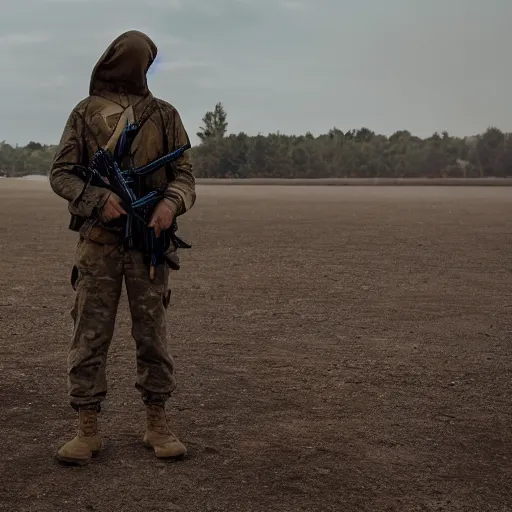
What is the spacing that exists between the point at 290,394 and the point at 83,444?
5.83 feet

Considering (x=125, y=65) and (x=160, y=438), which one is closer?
(x=125, y=65)

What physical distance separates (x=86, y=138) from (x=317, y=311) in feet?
15.8

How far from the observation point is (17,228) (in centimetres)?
1823

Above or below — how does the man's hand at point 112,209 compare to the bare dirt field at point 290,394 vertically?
above

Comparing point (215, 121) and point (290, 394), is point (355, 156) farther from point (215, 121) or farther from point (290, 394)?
point (290, 394)

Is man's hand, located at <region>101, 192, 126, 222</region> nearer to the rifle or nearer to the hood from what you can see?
the rifle

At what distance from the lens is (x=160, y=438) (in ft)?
14.0

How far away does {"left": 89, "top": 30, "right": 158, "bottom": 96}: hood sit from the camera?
4.12 metres

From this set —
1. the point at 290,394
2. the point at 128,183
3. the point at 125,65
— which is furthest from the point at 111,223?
the point at 290,394

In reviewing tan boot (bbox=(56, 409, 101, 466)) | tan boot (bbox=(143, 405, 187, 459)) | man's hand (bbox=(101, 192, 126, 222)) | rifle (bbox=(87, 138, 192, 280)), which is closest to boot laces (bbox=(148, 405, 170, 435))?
tan boot (bbox=(143, 405, 187, 459))

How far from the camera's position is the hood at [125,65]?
13.5ft

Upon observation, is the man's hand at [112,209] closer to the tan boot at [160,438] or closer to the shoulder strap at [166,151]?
the shoulder strap at [166,151]

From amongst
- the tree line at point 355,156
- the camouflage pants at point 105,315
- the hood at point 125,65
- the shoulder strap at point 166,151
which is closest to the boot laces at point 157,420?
the camouflage pants at point 105,315

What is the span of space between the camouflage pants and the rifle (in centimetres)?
9
